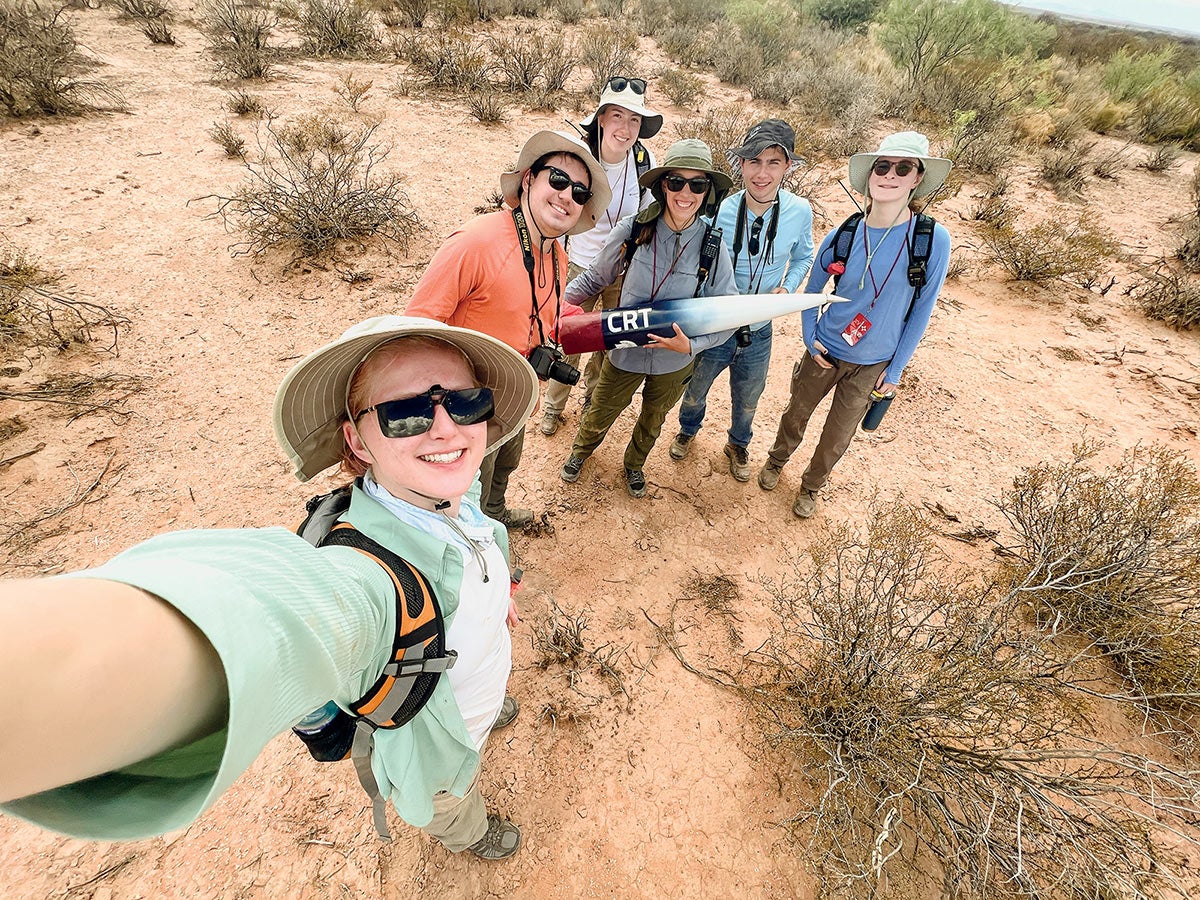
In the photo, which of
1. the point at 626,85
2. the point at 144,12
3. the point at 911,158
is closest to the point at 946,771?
the point at 911,158

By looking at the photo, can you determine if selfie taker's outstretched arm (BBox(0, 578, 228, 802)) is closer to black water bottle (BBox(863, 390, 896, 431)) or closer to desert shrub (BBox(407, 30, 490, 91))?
black water bottle (BBox(863, 390, 896, 431))

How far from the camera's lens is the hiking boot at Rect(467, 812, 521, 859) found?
195 cm

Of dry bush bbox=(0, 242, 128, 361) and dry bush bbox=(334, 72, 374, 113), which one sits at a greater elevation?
dry bush bbox=(334, 72, 374, 113)

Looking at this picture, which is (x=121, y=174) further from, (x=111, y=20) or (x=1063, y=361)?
(x=1063, y=361)

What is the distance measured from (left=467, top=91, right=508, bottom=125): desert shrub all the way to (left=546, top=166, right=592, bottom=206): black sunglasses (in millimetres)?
7388

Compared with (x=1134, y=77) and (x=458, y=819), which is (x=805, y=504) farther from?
(x=1134, y=77)

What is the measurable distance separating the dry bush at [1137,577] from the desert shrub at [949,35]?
12.9 metres

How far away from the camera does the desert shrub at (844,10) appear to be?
67.1 feet

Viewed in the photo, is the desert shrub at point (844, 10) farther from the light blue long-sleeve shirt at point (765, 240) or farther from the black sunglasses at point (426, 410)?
the black sunglasses at point (426, 410)

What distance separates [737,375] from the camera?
3307 millimetres

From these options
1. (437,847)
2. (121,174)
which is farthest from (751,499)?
(121,174)

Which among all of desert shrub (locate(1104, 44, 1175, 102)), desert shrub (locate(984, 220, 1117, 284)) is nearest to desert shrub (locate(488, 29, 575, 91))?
desert shrub (locate(984, 220, 1117, 284))

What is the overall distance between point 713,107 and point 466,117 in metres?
5.06

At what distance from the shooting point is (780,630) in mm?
2896
